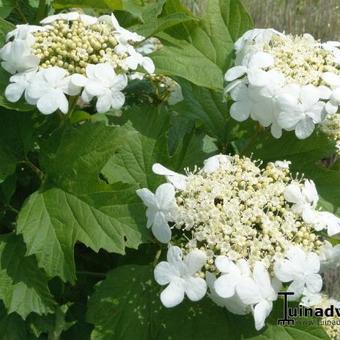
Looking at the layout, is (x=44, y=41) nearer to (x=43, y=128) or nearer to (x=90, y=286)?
(x=43, y=128)

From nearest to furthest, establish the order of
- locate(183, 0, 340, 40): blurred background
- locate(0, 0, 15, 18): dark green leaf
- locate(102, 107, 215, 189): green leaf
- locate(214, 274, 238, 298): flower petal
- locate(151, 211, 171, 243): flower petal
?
locate(214, 274, 238, 298): flower petal < locate(151, 211, 171, 243): flower petal < locate(102, 107, 215, 189): green leaf < locate(0, 0, 15, 18): dark green leaf < locate(183, 0, 340, 40): blurred background

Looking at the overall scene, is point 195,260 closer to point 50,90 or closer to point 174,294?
point 174,294

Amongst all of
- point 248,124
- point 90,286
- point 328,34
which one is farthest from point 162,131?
point 328,34

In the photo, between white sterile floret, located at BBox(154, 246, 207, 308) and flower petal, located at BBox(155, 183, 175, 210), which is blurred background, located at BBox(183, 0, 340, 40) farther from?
white sterile floret, located at BBox(154, 246, 207, 308)

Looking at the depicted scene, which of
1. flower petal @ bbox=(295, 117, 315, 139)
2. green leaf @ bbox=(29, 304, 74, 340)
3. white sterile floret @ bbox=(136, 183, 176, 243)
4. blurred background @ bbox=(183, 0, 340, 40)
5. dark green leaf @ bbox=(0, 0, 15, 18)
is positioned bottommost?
blurred background @ bbox=(183, 0, 340, 40)

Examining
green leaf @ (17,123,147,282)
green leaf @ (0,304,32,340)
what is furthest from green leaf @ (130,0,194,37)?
green leaf @ (0,304,32,340)

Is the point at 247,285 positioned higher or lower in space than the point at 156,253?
higher
